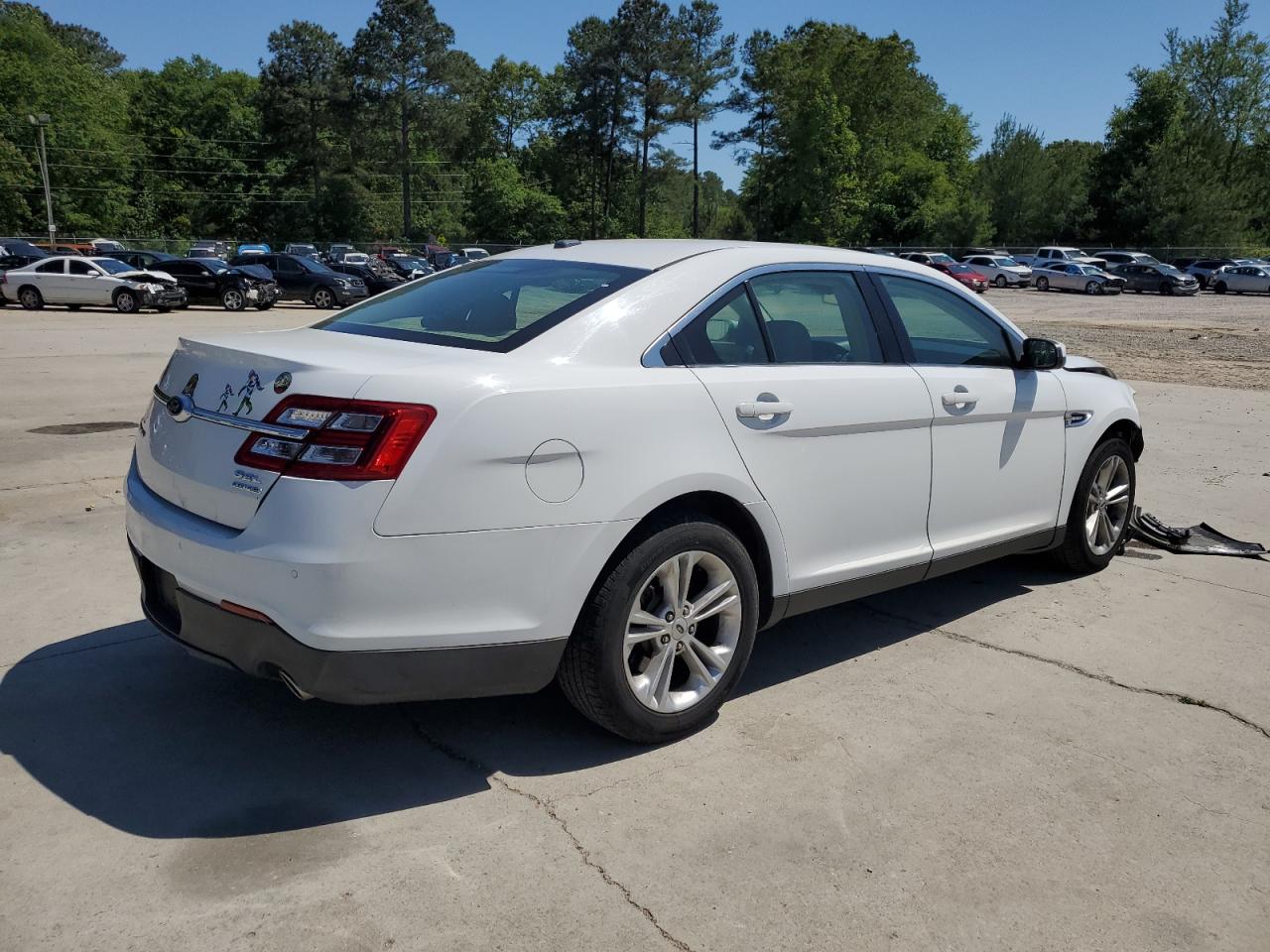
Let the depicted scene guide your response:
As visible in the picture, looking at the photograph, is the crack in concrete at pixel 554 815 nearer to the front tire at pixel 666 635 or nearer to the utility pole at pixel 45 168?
the front tire at pixel 666 635

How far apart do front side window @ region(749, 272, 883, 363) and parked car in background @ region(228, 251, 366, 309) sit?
95.8 ft

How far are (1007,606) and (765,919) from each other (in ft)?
9.92

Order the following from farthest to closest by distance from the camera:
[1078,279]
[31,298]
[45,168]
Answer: [45,168], [1078,279], [31,298]

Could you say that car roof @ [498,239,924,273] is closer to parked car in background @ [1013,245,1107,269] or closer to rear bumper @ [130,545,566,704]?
rear bumper @ [130,545,566,704]

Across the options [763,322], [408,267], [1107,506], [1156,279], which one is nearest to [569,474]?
[763,322]

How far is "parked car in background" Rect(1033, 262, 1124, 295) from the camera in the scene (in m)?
50.8

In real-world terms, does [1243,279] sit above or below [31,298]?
above

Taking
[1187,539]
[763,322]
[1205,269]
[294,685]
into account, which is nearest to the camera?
[294,685]

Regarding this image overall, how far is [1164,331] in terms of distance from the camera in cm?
2722

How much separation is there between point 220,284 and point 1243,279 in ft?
153

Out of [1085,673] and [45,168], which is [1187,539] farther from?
[45,168]

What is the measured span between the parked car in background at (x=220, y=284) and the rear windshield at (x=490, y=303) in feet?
92.0

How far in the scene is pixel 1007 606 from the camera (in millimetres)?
5238

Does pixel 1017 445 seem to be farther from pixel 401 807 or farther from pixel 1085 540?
pixel 401 807
